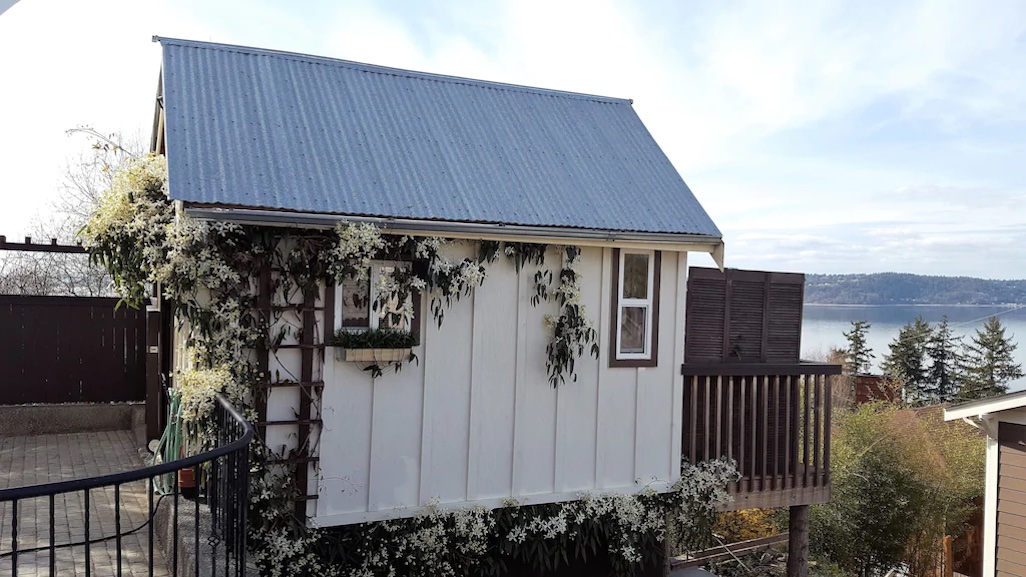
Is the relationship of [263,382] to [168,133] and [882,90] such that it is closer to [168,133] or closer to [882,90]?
[168,133]

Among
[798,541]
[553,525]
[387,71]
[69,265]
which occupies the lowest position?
[798,541]

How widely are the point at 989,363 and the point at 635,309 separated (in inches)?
1556

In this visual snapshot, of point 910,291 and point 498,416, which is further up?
point 910,291

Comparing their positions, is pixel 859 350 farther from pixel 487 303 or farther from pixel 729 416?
pixel 487 303

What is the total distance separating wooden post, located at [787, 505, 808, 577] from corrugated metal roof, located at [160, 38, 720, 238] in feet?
12.3

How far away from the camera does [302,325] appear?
5.66 m

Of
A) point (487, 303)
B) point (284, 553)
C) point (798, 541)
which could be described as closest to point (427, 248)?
point (487, 303)

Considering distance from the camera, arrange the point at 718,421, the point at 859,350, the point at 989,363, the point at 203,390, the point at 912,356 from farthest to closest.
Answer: the point at 859,350 → the point at 912,356 → the point at 989,363 → the point at 718,421 → the point at 203,390

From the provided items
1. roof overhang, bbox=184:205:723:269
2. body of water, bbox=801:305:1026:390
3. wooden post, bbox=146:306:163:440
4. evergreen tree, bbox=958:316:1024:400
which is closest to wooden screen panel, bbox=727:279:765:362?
roof overhang, bbox=184:205:723:269

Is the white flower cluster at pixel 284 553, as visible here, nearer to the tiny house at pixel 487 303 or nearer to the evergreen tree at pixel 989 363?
the tiny house at pixel 487 303

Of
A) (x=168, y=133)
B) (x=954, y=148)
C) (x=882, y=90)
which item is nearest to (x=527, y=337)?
(x=168, y=133)

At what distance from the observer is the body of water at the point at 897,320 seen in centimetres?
4200

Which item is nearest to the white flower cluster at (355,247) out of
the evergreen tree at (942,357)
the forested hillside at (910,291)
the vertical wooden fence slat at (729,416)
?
the vertical wooden fence slat at (729,416)

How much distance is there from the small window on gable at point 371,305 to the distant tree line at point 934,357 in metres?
39.1
